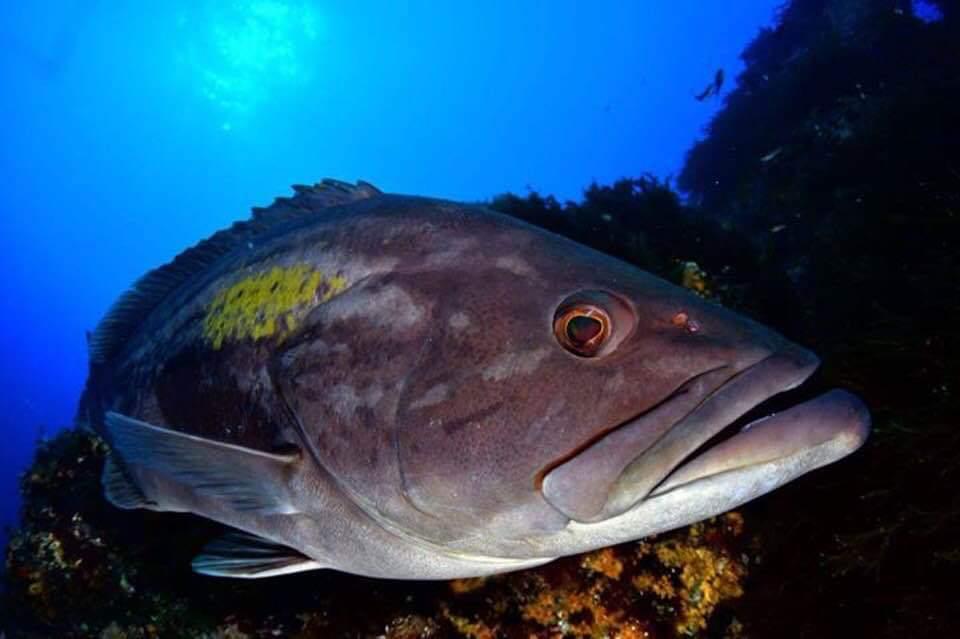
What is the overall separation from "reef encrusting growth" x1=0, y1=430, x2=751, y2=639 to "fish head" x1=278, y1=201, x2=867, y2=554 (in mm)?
1389

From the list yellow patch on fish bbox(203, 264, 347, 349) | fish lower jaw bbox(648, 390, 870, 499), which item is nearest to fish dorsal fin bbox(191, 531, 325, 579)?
yellow patch on fish bbox(203, 264, 347, 349)

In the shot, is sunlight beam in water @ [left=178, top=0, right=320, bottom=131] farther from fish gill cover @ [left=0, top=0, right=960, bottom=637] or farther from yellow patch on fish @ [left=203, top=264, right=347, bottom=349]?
yellow patch on fish @ [left=203, top=264, right=347, bottom=349]

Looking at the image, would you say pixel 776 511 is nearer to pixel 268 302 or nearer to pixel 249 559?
pixel 249 559

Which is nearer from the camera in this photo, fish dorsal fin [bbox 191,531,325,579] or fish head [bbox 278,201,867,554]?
fish head [bbox 278,201,867,554]

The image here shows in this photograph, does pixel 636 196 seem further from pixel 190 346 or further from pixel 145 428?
pixel 145 428

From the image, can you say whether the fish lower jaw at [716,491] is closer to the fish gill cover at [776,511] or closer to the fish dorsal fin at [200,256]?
the fish gill cover at [776,511]

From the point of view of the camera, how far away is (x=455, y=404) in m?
1.99

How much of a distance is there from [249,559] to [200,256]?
2101 mm

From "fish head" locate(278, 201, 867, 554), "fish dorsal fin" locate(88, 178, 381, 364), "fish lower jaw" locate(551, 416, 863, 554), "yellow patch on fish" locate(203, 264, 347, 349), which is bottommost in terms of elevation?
"fish lower jaw" locate(551, 416, 863, 554)

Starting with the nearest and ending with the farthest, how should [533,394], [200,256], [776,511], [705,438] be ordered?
[705,438] → [533,394] → [776,511] → [200,256]

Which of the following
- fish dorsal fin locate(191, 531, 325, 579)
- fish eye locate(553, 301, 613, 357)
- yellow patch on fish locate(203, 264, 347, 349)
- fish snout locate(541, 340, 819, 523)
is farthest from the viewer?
fish dorsal fin locate(191, 531, 325, 579)

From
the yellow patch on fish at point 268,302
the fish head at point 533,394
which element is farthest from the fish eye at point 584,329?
the yellow patch on fish at point 268,302

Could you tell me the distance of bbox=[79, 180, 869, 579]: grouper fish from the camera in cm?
175

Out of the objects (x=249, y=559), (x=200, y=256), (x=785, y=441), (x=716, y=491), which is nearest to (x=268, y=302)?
(x=249, y=559)
